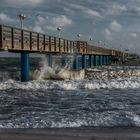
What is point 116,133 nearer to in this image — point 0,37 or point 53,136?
point 53,136

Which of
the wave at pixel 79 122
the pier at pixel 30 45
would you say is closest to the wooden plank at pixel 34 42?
the pier at pixel 30 45

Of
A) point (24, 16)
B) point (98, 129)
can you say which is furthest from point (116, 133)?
point (24, 16)

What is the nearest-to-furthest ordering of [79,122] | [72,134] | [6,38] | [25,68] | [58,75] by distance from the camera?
[72,134] → [79,122] → [6,38] → [25,68] → [58,75]

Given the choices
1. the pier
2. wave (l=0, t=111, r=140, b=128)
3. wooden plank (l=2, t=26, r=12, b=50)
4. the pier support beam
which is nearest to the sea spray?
the pier

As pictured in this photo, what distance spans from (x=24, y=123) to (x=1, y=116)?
1.97 m

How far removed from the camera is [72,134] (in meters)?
12.5

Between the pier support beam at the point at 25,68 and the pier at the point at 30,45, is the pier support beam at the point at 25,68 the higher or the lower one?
the lower one

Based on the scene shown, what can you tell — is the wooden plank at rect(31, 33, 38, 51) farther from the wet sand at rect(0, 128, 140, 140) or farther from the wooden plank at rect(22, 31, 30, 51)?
the wet sand at rect(0, 128, 140, 140)

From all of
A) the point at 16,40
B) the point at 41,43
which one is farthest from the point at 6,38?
the point at 41,43

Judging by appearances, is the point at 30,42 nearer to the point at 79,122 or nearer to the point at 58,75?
the point at 58,75

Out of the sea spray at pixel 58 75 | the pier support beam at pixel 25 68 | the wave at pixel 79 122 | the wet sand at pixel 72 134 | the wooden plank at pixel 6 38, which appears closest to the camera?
the wet sand at pixel 72 134

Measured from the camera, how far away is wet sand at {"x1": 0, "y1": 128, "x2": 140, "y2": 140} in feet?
38.4

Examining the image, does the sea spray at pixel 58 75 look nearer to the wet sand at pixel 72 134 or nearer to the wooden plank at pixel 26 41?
the wooden plank at pixel 26 41

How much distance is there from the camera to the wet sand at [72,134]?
1170 centimetres
